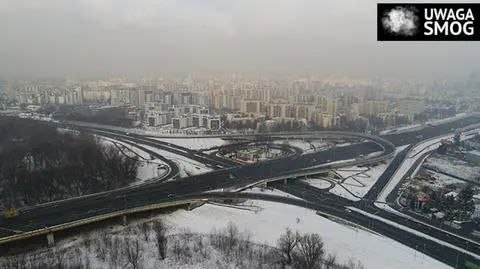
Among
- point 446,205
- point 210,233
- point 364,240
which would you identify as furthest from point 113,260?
point 446,205

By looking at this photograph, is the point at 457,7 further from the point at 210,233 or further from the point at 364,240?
the point at 210,233

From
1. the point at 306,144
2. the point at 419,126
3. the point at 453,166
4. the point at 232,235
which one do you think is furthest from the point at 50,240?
the point at 419,126

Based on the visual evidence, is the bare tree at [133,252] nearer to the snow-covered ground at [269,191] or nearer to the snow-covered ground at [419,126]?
the snow-covered ground at [269,191]

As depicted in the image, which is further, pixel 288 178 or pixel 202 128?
pixel 202 128

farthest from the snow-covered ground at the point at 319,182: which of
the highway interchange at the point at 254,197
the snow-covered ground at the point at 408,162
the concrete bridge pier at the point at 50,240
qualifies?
the concrete bridge pier at the point at 50,240

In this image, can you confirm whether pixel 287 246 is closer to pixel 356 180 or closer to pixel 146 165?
pixel 356 180
